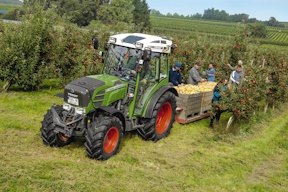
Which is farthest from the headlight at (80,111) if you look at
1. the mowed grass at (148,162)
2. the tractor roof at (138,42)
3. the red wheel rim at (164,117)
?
the red wheel rim at (164,117)

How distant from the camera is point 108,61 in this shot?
7.41 meters

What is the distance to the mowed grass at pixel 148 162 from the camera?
17.4ft

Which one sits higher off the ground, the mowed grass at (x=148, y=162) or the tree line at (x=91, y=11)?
the tree line at (x=91, y=11)

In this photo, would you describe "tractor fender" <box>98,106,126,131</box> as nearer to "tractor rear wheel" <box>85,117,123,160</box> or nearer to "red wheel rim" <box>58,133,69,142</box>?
"tractor rear wheel" <box>85,117,123,160</box>

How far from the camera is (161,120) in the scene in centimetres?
827

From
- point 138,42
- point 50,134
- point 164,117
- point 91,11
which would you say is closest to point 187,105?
point 164,117

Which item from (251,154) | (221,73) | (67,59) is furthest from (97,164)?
(221,73)

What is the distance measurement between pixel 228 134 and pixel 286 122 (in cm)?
363

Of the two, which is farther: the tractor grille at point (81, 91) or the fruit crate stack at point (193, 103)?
the fruit crate stack at point (193, 103)

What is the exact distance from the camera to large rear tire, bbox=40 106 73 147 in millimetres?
6227

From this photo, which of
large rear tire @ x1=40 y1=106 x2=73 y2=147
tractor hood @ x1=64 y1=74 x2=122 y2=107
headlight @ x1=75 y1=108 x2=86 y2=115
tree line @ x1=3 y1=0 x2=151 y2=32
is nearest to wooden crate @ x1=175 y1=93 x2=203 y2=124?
tractor hood @ x1=64 y1=74 x2=122 y2=107

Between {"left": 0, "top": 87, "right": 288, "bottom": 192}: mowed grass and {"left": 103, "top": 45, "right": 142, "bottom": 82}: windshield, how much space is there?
1621mm

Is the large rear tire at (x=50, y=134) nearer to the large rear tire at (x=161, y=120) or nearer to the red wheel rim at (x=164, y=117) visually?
the large rear tire at (x=161, y=120)

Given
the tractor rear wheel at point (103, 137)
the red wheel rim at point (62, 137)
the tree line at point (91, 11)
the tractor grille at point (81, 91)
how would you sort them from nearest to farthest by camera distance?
the tractor rear wheel at point (103, 137)
the tractor grille at point (81, 91)
the red wheel rim at point (62, 137)
the tree line at point (91, 11)
